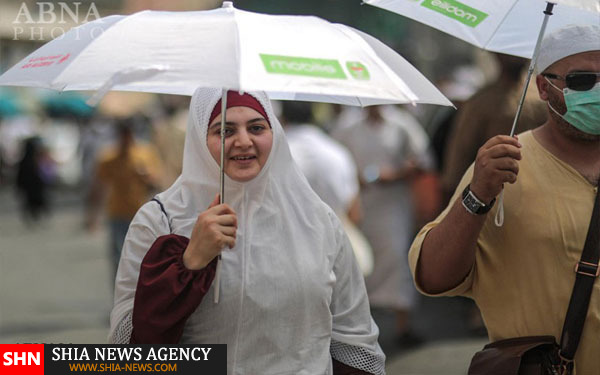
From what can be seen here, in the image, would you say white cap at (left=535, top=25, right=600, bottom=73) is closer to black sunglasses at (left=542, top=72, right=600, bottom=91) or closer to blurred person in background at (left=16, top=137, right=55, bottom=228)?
black sunglasses at (left=542, top=72, right=600, bottom=91)

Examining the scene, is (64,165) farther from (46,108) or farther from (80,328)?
(80,328)

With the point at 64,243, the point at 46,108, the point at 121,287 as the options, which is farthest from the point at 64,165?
the point at 121,287

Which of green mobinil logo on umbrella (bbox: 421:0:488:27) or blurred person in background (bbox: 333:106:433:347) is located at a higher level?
green mobinil logo on umbrella (bbox: 421:0:488:27)

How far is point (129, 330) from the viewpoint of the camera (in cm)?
344

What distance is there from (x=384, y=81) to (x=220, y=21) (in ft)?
1.73

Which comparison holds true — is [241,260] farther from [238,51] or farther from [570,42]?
[570,42]

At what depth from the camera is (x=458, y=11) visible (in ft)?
12.4

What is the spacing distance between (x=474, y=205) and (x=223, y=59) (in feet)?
3.24

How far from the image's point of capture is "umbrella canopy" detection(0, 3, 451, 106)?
3.01 m

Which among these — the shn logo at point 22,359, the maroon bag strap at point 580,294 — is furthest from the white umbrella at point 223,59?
the shn logo at point 22,359

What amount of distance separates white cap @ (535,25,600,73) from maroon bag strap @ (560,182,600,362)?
0.61 m

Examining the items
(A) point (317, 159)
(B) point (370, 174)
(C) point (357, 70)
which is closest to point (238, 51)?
(C) point (357, 70)

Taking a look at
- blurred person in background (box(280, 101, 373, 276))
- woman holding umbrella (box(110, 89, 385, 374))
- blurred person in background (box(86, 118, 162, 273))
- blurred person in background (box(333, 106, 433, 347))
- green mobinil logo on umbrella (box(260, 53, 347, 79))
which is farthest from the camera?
blurred person in background (box(86, 118, 162, 273))

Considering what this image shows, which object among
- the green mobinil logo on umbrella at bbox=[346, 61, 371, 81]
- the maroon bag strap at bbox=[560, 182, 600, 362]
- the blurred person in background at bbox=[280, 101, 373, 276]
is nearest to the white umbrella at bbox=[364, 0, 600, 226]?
the maroon bag strap at bbox=[560, 182, 600, 362]
